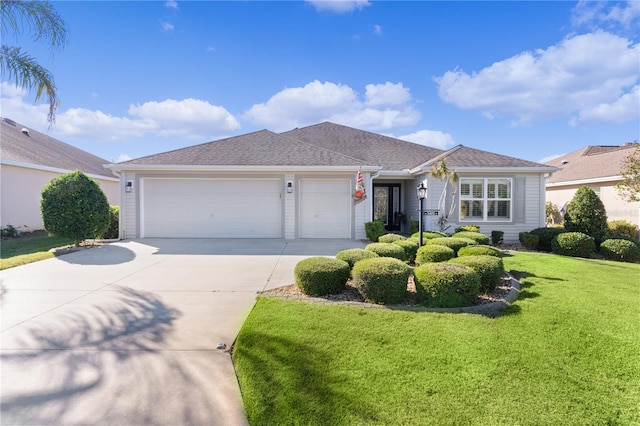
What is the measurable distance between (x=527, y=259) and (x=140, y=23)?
12956 mm

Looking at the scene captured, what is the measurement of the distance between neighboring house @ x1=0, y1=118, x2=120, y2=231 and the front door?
1197 cm

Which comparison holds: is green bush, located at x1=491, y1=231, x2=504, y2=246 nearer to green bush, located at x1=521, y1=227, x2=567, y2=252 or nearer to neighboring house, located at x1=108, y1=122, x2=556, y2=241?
neighboring house, located at x1=108, y1=122, x2=556, y2=241

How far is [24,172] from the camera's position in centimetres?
1316

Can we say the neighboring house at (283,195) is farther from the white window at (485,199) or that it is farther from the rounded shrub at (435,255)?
the rounded shrub at (435,255)

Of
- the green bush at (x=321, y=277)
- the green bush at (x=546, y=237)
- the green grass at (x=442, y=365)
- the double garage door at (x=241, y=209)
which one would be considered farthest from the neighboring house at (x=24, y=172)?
the green bush at (x=546, y=237)

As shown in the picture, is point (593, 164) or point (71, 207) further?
point (593, 164)

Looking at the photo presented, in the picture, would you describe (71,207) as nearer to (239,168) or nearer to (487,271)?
(239,168)

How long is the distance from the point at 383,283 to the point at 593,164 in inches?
752

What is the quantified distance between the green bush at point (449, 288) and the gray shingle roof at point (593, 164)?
14538 millimetres

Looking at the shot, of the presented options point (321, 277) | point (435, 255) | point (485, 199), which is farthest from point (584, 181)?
point (321, 277)

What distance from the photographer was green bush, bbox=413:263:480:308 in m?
4.29

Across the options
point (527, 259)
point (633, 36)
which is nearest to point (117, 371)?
point (527, 259)

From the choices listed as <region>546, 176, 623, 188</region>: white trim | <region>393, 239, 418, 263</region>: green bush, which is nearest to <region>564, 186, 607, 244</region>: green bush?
<region>546, 176, 623, 188</region>: white trim

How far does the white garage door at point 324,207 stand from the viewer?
11922 millimetres
